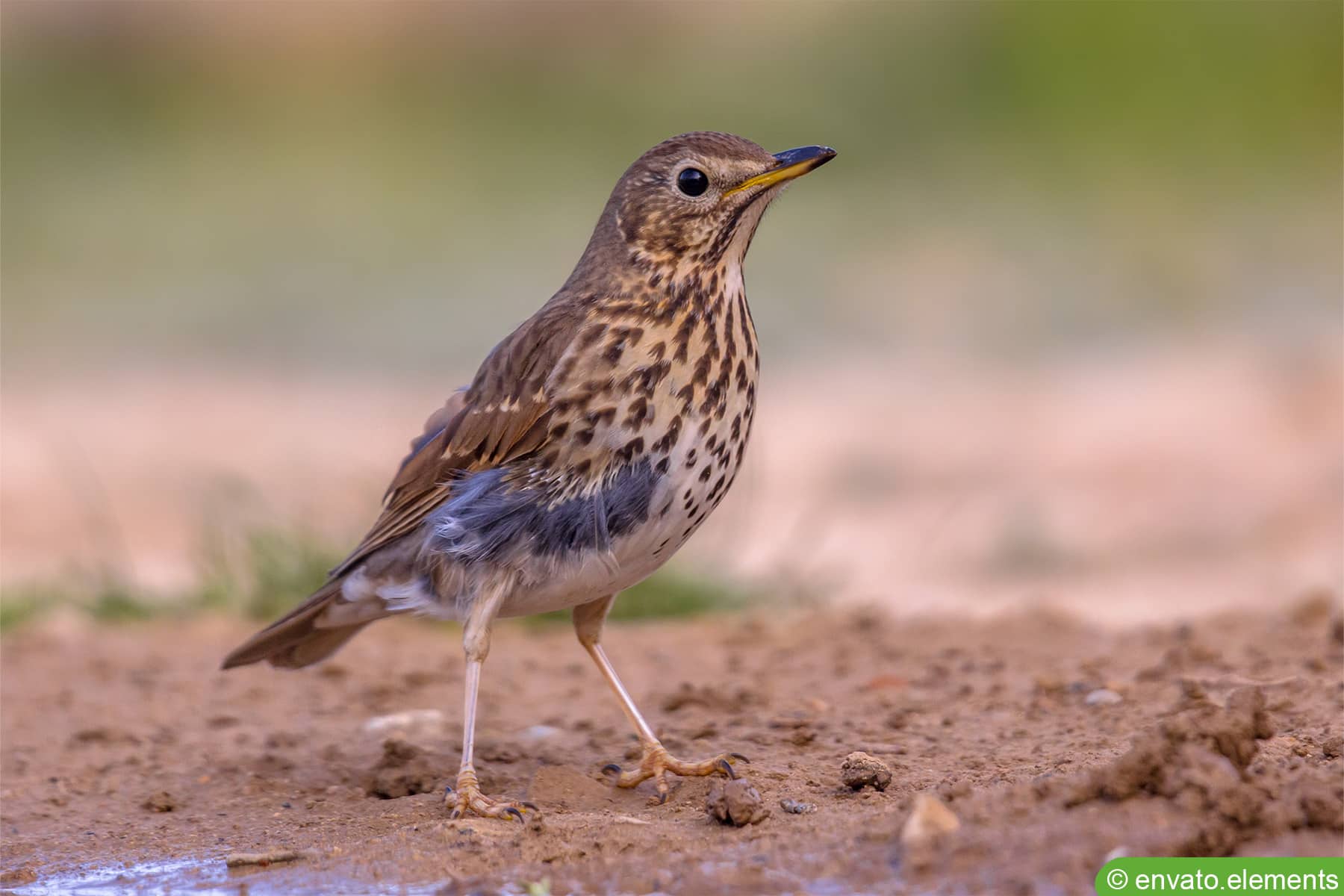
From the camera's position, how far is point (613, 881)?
417 cm

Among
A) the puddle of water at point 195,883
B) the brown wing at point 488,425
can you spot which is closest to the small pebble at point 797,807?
the puddle of water at point 195,883

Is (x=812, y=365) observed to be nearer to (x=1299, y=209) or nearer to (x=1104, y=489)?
(x=1104, y=489)

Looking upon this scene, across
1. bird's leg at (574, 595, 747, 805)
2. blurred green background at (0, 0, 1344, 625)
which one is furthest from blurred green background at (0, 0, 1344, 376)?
bird's leg at (574, 595, 747, 805)

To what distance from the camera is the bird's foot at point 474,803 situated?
488 cm

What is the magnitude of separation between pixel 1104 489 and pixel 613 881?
7412 millimetres

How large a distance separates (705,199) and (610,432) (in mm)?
847

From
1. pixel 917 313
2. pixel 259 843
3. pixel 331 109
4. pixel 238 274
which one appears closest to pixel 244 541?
pixel 259 843

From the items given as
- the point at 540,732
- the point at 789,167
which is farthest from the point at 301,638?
the point at 789,167

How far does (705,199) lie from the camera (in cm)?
530

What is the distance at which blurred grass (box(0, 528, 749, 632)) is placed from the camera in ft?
28.0

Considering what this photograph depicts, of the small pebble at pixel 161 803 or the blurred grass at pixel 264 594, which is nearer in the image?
the small pebble at pixel 161 803

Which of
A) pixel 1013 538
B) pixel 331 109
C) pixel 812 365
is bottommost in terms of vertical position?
pixel 1013 538

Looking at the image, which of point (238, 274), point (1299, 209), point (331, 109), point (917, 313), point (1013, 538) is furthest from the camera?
point (331, 109)

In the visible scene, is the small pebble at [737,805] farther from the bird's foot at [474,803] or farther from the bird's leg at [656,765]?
the bird's foot at [474,803]
